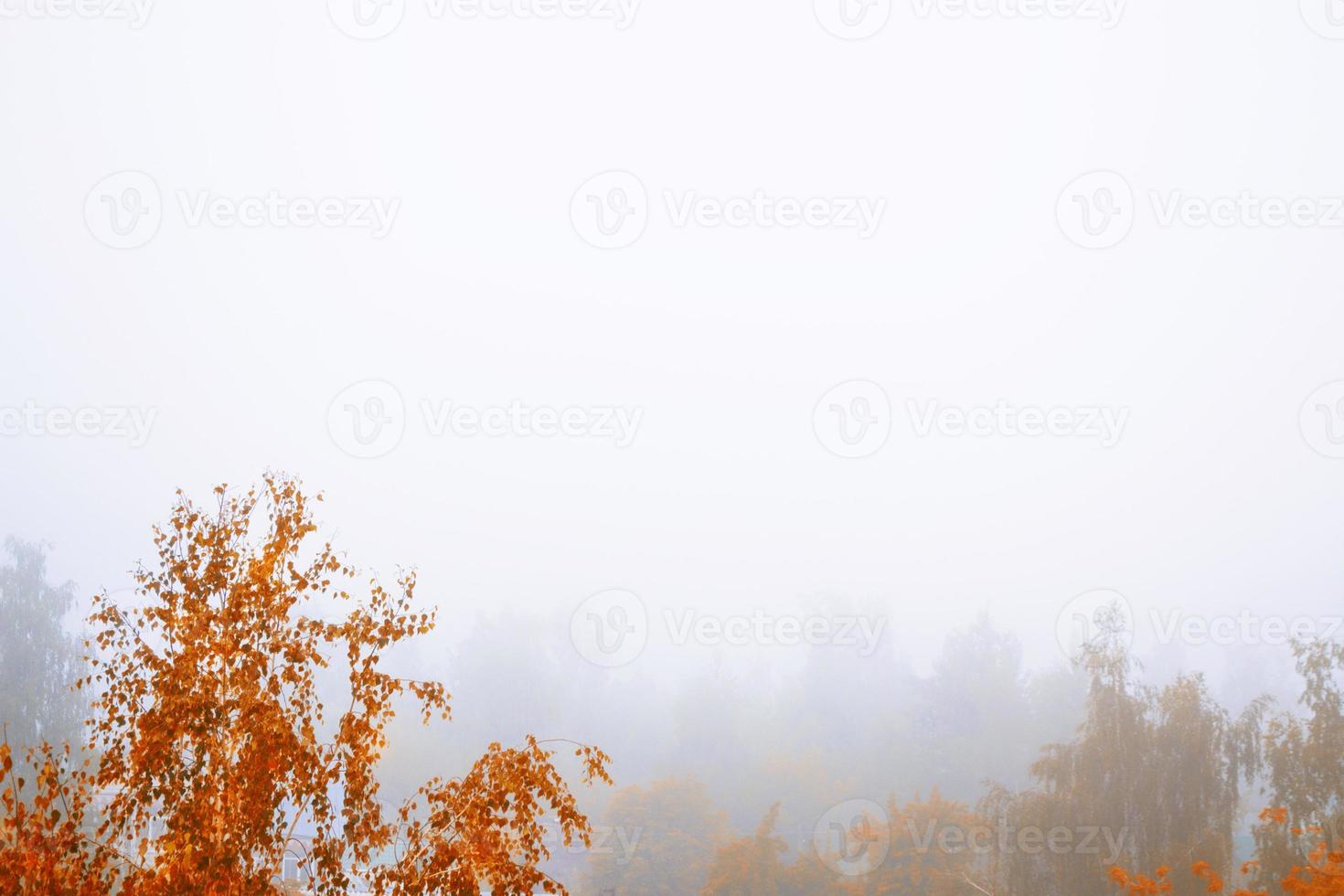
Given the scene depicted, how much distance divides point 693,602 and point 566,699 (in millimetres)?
64081

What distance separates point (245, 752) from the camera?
8.02 m

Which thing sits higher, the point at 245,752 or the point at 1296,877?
the point at 1296,877

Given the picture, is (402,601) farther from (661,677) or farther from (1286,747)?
(661,677)

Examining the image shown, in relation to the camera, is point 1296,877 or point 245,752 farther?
point 1296,877

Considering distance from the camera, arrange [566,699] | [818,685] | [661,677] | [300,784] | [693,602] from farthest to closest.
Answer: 1. [693,602]
2. [661,677]
3. [566,699]
4. [818,685]
5. [300,784]

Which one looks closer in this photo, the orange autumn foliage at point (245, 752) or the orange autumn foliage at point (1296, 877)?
the orange autumn foliage at point (245, 752)

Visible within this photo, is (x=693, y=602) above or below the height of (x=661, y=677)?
above

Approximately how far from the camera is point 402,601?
862 centimetres

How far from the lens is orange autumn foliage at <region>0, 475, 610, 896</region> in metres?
7.92

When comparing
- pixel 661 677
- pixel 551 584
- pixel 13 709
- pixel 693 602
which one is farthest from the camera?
pixel 551 584

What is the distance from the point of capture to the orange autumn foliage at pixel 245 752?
26.0 ft

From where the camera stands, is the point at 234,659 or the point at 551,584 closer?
the point at 234,659

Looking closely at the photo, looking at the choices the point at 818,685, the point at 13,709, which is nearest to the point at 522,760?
the point at 13,709

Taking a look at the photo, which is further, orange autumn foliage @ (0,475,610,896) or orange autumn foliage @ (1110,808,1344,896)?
orange autumn foliage @ (1110,808,1344,896)
